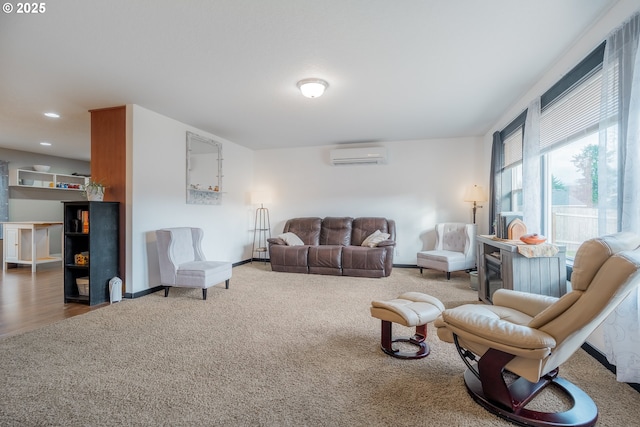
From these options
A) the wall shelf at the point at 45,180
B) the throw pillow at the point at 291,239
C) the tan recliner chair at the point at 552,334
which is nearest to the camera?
the tan recliner chair at the point at 552,334

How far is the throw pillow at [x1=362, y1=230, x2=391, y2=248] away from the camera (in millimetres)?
5375

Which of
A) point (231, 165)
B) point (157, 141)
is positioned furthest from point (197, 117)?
point (231, 165)

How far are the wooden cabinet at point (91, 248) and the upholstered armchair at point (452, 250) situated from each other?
464cm

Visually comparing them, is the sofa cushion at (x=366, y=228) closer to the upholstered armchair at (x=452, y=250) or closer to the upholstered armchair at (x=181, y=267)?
the upholstered armchair at (x=452, y=250)

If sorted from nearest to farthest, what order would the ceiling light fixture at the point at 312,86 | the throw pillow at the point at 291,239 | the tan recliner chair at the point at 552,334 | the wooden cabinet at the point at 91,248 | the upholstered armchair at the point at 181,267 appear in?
the tan recliner chair at the point at 552,334 < the ceiling light fixture at the point at 312,86 < the wooden cabinet at the point at 91,248 < the upholstered armchair at the point at 181,267 < the throw pillow at the point at 291,239

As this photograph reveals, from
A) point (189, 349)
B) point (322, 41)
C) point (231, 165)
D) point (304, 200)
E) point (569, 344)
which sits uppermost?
point (322, 41)

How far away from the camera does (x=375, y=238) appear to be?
5.44 metres

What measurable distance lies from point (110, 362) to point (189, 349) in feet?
1.74

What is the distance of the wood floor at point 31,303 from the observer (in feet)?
9.87

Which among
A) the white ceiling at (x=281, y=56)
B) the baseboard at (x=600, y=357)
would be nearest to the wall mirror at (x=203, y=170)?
the white ceiling at (x=281, y=56)

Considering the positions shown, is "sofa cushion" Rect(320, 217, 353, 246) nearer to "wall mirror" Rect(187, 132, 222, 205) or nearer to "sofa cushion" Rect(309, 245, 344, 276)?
"sofa cushion" Rect(309, 245, 344, 276)

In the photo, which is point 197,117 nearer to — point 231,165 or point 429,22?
point 231,165

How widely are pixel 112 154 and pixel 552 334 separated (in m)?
4.82

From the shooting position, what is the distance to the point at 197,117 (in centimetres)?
447
